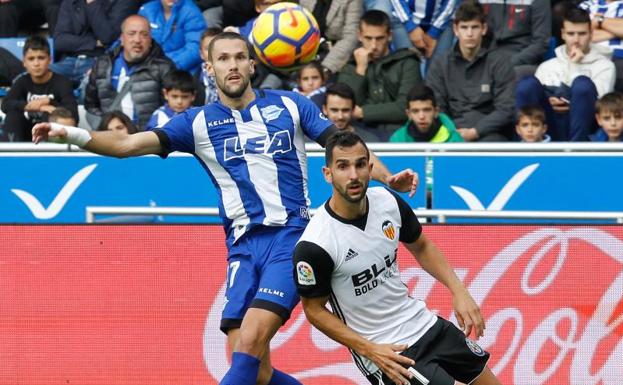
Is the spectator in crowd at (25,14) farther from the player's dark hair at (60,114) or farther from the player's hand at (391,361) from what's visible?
the player's hand at (391,361)

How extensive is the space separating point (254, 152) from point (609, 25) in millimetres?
5717

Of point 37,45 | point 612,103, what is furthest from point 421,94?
point 37,45

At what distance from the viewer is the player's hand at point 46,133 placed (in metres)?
6.36

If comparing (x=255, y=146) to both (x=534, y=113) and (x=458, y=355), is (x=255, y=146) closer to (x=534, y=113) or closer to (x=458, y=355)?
(x=458, y=355)

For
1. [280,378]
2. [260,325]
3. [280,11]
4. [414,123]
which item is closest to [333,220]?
[260,325]

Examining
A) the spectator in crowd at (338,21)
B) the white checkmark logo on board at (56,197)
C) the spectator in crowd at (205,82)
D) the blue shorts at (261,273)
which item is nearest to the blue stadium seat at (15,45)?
the spectator in crowd at (205,82)

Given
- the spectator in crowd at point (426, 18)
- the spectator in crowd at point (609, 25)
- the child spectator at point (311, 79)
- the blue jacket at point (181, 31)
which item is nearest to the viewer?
the child spectator at point (311, 79)

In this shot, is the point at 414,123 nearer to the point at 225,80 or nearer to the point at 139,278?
the point at 139,278

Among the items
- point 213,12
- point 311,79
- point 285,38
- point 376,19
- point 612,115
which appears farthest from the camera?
point 213,12

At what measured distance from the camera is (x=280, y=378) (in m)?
7.14

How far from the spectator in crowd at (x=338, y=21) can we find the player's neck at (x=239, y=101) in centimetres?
500

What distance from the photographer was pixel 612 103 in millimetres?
10188

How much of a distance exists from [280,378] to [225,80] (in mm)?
1730

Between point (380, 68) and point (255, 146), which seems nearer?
point (255, 146)
